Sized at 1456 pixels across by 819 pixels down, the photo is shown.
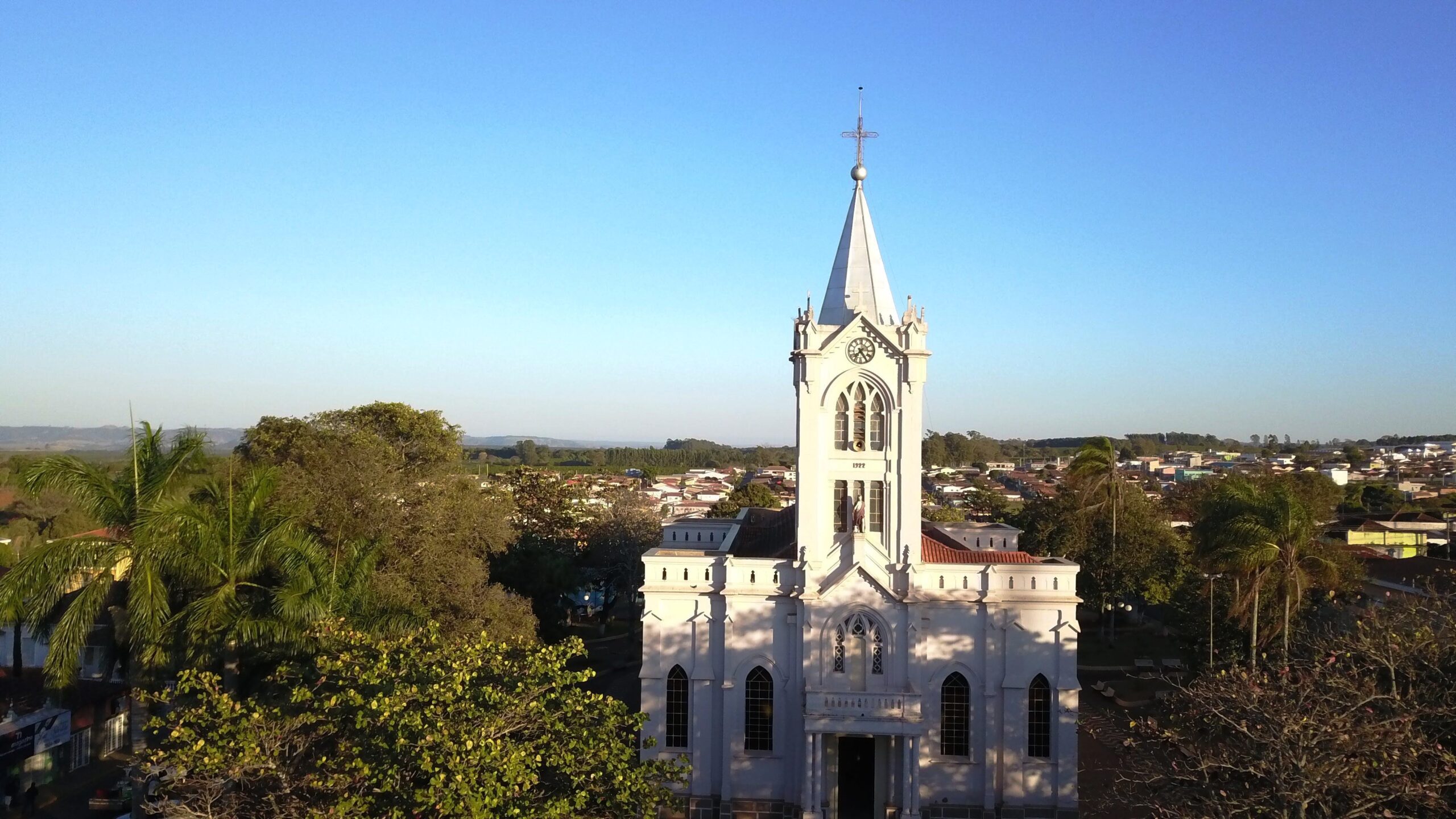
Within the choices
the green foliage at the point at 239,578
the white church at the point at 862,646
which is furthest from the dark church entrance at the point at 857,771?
the green foliage at the point at 239,578

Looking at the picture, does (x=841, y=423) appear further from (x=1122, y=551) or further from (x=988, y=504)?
(x=988, y=504)

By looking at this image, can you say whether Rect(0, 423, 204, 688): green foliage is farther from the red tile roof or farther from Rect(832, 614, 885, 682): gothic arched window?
the red tile roof

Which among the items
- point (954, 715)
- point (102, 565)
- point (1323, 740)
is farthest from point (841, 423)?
point (102, 565)

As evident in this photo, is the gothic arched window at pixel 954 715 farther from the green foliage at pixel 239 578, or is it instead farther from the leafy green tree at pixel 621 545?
the leafy green tree at pixel 621 545

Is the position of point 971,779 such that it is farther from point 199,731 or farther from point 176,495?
point 176,495

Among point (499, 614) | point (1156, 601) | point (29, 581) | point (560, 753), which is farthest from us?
point (1156, 601)

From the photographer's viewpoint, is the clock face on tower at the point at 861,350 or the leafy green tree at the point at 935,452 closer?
the clock face on tower at the point at 861,350

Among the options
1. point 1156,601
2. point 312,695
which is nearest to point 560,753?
point 312,695
